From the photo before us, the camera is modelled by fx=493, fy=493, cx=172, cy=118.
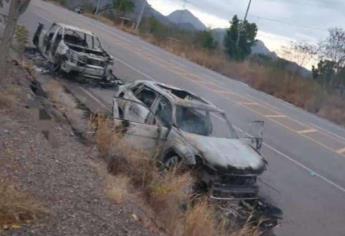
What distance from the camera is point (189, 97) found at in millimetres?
10094

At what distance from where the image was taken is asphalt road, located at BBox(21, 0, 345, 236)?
941 centimetres

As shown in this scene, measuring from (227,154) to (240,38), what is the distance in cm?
3746

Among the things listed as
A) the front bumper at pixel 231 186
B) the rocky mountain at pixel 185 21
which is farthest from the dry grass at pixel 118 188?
the rocky mountain at pixel 185 21

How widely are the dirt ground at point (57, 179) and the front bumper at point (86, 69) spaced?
7.06 m

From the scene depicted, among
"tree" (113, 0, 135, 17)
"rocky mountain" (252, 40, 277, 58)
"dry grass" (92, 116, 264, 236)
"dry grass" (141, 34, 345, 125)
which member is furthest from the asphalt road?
"tree" (113, 0, 135, 17)

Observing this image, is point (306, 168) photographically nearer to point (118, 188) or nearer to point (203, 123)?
point (203, 123)

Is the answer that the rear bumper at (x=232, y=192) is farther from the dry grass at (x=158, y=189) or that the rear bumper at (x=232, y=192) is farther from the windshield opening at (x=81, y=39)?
the windshield opening at (x=81, y=39)

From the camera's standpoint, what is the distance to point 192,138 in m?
8.40

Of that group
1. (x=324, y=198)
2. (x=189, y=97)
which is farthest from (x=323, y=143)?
(x=189, y=97)

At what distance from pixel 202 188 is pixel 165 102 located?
7.13 feet

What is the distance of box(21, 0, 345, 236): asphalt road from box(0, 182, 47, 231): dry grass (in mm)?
4633

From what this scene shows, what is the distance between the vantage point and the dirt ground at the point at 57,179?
4.79m

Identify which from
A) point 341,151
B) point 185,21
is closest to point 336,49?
point 341,151

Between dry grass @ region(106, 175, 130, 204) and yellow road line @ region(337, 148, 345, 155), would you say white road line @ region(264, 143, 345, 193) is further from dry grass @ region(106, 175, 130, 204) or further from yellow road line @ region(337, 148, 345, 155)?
dry grass @ region(106, 175, 130, 204)
